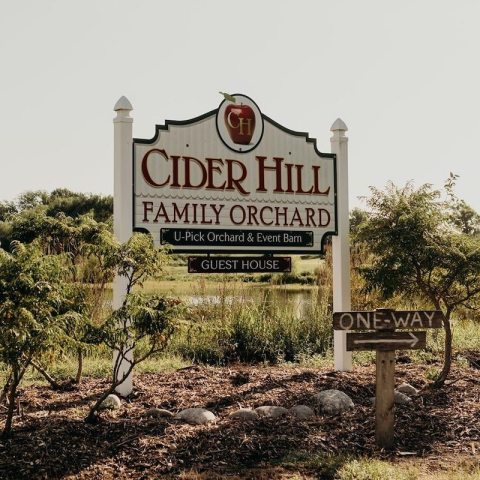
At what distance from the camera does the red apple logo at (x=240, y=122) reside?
31.2 ft

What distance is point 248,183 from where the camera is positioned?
31.6ft

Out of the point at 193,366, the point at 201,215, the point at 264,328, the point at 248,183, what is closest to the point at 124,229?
the point at 201,215

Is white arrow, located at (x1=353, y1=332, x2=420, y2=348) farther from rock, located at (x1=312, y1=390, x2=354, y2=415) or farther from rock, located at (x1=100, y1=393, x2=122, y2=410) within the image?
rock, located at (x1=100, y1=393, x2=122, y2=410)

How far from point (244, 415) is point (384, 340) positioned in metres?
1.65

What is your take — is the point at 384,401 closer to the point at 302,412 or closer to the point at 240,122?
the point at 302,412

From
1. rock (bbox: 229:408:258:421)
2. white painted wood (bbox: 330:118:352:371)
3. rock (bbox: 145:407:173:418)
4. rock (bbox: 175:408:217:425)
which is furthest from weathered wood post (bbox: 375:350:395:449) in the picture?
white painted wood (bbox: 330:118:352:371)

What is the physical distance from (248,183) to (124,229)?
6.24ft

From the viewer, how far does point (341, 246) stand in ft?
33.7

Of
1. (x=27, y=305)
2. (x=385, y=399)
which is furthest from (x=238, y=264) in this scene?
(x=27, y=305)

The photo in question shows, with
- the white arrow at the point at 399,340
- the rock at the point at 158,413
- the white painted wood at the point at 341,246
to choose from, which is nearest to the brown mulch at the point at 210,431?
the rock at the point at 158,413

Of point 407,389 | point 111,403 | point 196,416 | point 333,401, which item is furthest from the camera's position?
point 407,389

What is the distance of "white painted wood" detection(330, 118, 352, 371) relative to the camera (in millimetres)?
10195

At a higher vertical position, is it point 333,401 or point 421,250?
point 421,250

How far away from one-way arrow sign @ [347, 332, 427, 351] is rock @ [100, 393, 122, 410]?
272 cm
